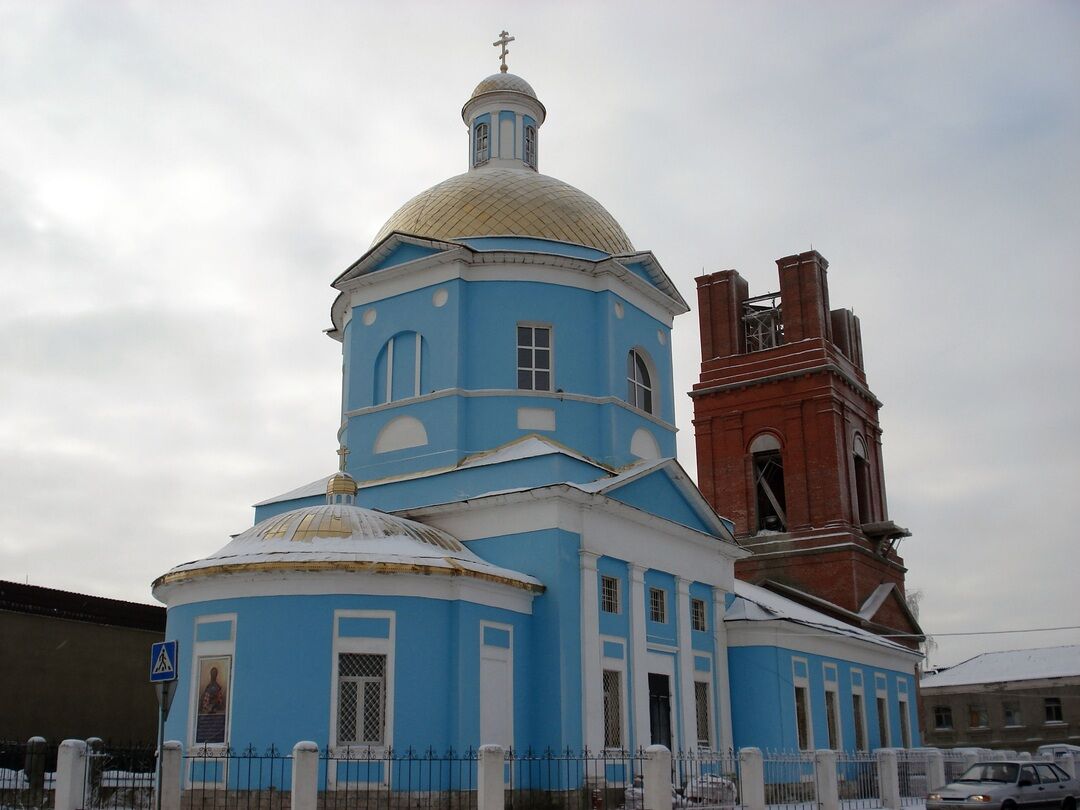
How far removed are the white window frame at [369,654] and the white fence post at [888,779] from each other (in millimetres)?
8595

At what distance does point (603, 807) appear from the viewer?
703 inches

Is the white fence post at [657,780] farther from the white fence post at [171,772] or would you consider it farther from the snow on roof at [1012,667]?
the snow on roof at [1012,667]

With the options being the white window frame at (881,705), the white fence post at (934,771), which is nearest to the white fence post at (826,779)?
the white fence post at (934,771)

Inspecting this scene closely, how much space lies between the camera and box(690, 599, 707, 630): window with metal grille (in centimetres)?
2303

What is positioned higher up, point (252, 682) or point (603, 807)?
point (252, 682)

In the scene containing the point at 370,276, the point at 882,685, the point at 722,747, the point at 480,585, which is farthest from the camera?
the point at 882,685

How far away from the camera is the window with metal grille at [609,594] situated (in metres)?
20.2

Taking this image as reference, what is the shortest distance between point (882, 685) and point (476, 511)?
15459mm

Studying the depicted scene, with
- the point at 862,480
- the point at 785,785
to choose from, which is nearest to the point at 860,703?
the point at 785,785

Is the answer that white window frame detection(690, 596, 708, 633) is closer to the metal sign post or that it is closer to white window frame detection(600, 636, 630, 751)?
white window frame detection(600, 636, 630, 751)

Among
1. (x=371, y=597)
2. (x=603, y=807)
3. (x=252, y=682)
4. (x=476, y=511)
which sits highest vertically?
Answer: (x=476, y=511)

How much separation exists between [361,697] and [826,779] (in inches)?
285

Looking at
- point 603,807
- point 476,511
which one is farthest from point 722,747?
point 476,511

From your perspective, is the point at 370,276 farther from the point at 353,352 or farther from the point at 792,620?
the point at 792,620
